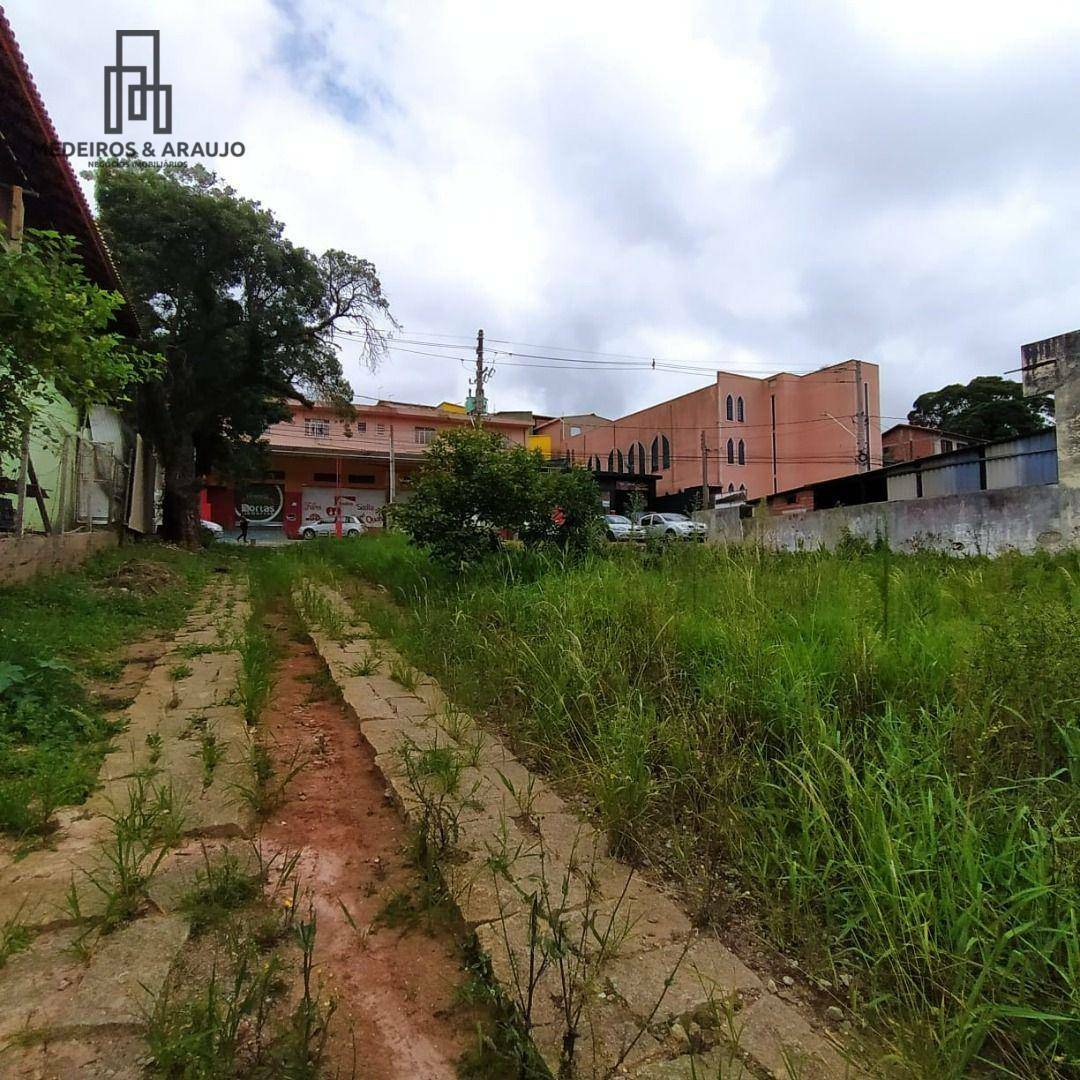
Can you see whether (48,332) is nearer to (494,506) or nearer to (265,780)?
(265,780)

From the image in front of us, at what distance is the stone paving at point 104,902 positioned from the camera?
1.24 m

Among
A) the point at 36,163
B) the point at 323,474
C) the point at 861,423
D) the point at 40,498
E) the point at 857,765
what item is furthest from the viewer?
the point at 323,474

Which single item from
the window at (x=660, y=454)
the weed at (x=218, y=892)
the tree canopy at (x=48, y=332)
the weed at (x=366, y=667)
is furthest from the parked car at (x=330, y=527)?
the weed at (x=218, y=892)

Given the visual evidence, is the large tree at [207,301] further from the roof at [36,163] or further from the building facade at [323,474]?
the building facade at [323,474]

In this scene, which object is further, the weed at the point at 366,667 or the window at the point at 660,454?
the window at the point at 660,454

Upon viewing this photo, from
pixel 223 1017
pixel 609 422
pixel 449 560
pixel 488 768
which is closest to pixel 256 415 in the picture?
pixel 449 560

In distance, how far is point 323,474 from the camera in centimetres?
2966

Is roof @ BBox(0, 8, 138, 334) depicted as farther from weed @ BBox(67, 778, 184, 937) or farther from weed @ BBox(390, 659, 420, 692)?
weed @ BBox(67, 778, 184, 937)

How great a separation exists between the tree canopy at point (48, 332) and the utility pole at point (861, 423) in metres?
24.8

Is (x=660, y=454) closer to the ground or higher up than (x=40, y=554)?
higher up

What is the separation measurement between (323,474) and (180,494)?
16093 millimetres

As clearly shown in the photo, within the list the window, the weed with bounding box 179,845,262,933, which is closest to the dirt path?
the weed with bounding box 179,845,262,933

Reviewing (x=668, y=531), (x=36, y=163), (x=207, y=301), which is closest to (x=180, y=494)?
(x=207, y=301)

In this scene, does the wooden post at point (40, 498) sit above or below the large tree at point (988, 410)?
below
